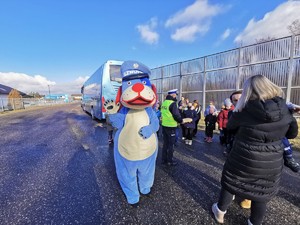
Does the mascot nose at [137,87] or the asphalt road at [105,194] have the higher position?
the mascot nose at [137,87]

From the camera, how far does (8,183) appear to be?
320cm

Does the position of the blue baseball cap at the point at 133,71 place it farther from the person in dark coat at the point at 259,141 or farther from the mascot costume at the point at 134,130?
the person in dark coat at the point at 259,141

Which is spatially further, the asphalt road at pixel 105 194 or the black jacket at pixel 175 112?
the black jacket at pixel 175 112

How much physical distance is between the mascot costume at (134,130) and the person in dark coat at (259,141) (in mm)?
1070

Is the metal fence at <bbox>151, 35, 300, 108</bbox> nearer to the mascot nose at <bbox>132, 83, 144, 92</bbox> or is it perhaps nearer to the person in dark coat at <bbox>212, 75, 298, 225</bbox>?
the person in dark coat at <bbox>212, 75, 298, 225</bbox>

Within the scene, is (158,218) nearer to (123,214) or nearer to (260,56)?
(123,214)

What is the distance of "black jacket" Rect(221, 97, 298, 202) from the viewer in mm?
1678

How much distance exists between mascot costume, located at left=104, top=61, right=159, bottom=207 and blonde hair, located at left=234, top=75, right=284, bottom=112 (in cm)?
114

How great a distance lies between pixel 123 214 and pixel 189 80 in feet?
39.1

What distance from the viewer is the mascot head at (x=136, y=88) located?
2.29 meters

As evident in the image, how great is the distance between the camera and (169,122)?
3781mm

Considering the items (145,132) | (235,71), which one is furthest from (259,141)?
(235,71)

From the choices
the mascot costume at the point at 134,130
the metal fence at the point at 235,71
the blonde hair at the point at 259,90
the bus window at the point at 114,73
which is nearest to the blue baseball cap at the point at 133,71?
the mascot costume at the point at 134,130

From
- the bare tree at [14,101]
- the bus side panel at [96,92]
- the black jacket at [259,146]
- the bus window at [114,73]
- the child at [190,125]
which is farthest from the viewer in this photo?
the bare tree at [14,101]
